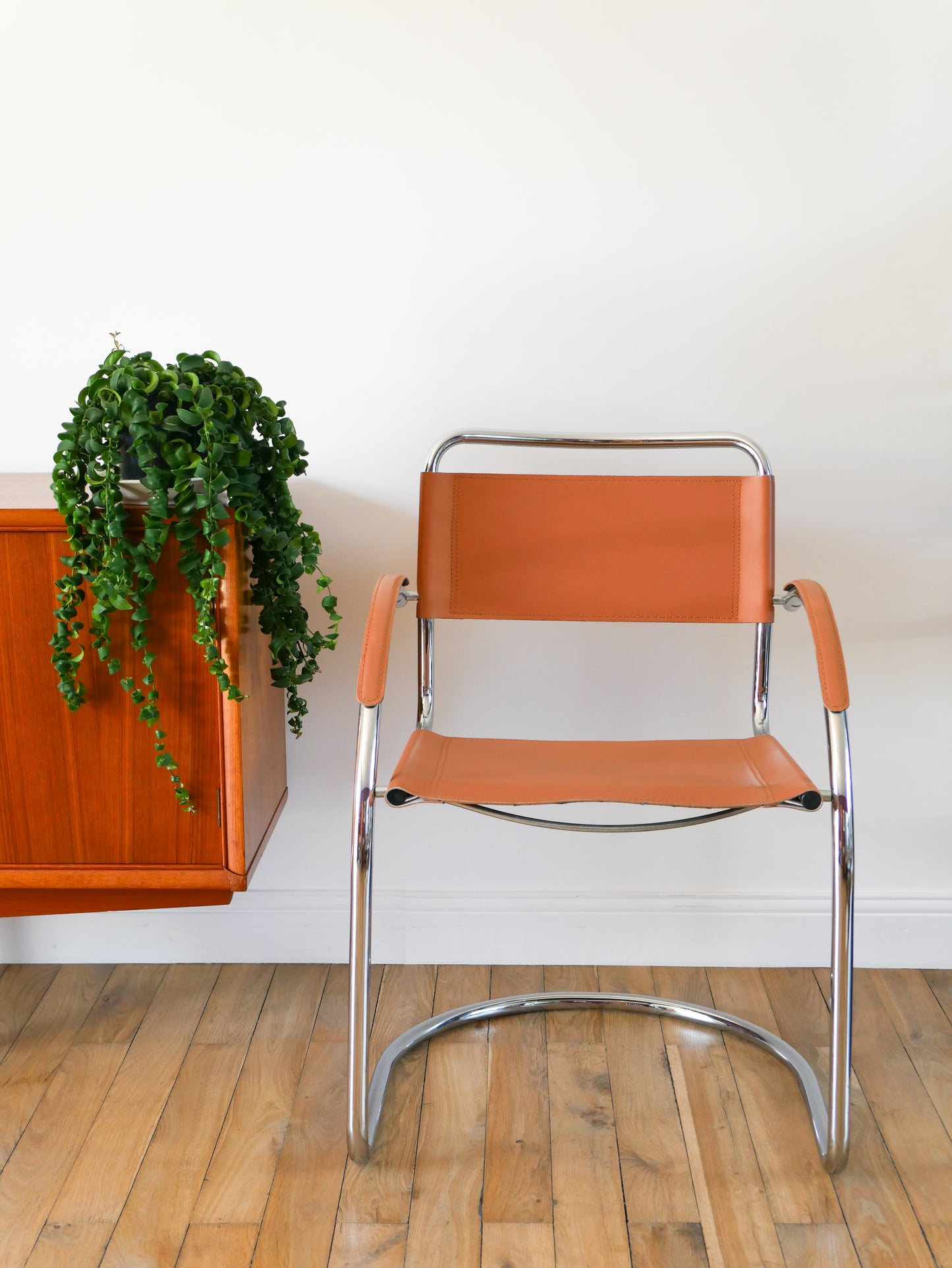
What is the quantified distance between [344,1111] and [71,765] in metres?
0.60

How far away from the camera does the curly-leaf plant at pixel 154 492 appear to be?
1.22 m

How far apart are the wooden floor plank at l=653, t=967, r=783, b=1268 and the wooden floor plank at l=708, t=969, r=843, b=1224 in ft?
0.04

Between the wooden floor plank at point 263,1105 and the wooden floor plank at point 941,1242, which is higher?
the wooden floor plank at point 263,1105

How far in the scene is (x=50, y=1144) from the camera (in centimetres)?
130

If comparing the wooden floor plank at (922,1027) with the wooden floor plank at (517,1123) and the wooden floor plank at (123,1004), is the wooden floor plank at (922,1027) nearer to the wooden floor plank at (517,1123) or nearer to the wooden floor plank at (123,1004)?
the wooden floor plank at (517,1123)

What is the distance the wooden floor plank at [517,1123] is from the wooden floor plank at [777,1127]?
27 centimetres

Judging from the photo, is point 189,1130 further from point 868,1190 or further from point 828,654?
point 828,654

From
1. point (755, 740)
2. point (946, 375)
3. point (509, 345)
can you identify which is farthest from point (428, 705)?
point (946, 375)

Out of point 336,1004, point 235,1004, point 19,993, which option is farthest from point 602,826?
point 19,993

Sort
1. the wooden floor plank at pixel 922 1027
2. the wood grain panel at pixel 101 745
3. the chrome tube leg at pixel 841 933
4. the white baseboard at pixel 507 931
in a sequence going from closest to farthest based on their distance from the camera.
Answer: the chrome tube leg at pixel 841 933 → the wood grain panel at pixel 101 745 → the wooden floor plank at pixel 922 1027 → the white baseboard at pixel 507 931

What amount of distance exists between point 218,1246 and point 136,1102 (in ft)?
1.04

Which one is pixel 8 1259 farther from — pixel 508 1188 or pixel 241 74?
pixel 241 74

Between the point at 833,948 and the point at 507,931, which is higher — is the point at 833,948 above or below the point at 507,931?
above

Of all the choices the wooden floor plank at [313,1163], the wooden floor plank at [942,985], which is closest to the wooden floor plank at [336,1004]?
the wooden floor plank at [313,1163]
